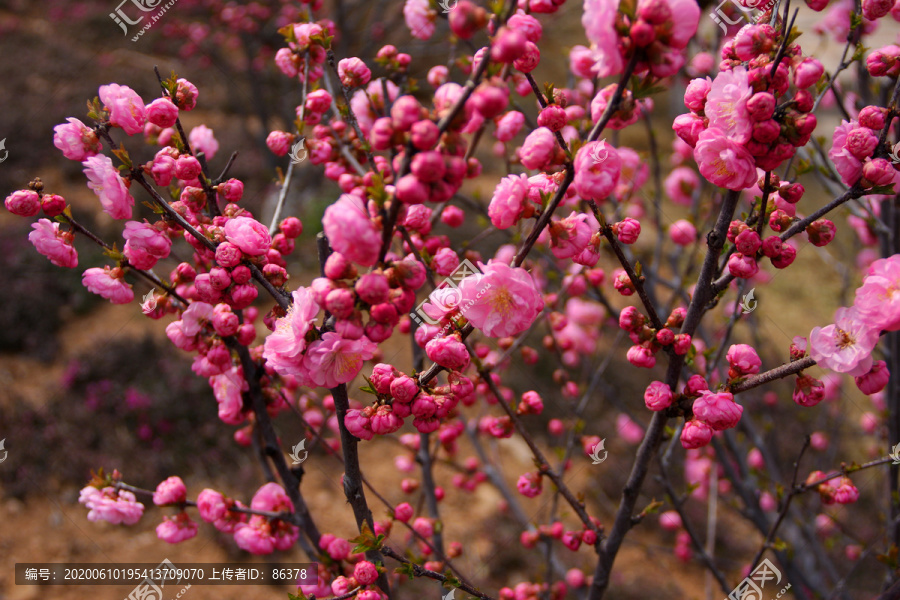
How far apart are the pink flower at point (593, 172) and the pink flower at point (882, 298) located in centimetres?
51

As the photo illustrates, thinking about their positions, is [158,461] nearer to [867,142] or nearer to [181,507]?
[181,507]

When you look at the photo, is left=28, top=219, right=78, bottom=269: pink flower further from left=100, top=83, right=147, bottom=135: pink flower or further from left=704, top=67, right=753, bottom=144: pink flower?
left=704, top=67, right=753, bottom=144: pink flower

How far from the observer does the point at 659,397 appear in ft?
4.01

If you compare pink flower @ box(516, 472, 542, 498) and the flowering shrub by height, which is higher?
the flowering shrub

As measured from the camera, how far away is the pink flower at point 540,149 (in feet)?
3.24

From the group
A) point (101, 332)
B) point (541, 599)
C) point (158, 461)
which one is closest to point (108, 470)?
point (158, 461)

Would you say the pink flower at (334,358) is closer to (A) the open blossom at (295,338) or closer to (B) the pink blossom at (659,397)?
(A) the open blossom at (295,338)

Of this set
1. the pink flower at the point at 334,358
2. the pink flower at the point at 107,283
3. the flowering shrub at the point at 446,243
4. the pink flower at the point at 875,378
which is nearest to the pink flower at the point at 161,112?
the flowering shrub at the point at 446,243

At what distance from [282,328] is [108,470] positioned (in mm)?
3670

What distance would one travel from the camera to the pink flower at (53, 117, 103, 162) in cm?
121

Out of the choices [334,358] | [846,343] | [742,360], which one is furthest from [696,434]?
[334,358]

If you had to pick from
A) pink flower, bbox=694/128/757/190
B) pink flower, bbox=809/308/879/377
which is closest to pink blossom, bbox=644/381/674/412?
pink flower, bbox=809/308/879/377

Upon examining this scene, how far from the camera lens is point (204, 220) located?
136cm

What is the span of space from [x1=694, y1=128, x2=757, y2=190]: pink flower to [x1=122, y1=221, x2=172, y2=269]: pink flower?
1.11m
